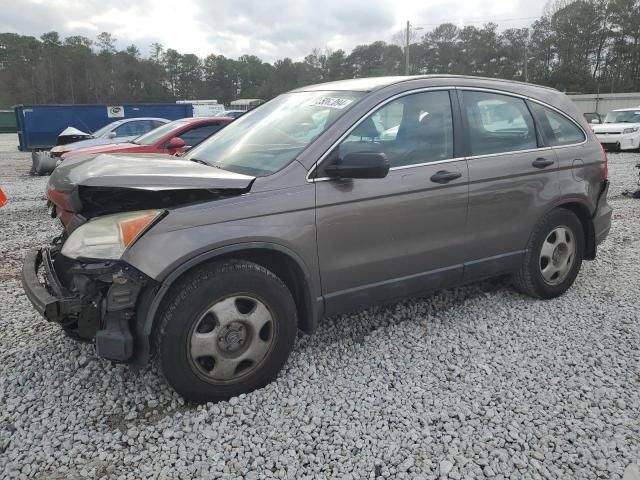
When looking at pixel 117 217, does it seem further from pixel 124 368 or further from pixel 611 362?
pixel 611 362

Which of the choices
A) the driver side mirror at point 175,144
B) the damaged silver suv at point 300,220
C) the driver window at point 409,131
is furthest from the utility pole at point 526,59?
the driver window at point 409,131

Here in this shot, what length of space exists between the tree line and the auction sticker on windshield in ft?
152

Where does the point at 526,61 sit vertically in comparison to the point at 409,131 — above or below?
above

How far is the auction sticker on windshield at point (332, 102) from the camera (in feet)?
10.4

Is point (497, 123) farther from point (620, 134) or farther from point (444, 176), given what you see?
point (620, 134)

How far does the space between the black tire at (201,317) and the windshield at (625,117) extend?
62.5ft

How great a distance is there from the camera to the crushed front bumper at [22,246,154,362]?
2.45m

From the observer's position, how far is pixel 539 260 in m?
4.03

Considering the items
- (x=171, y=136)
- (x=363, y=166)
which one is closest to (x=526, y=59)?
(x=171, y=136)

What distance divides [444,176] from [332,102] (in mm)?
904

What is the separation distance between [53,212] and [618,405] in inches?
142

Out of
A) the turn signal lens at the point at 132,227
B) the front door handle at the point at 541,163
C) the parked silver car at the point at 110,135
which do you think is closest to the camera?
the turn signal lens at the point at 132,227

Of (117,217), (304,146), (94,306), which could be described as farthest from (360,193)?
(94,306)

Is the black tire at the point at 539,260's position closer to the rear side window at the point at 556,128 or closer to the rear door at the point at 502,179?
the rear door at the point at 502,179
